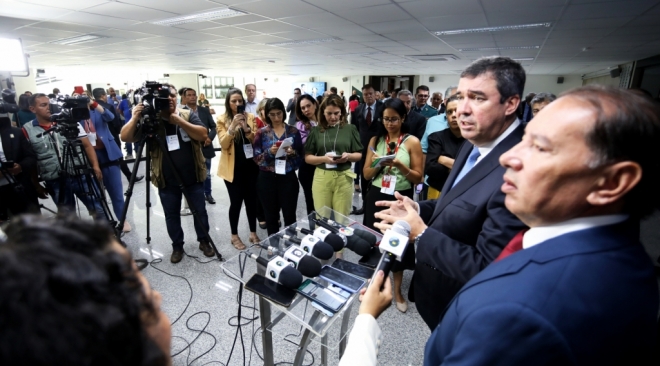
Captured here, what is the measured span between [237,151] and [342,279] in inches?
74.3

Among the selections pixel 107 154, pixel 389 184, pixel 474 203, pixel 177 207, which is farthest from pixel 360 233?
pixel 107 154

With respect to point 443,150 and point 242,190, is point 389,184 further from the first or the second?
point 242,190

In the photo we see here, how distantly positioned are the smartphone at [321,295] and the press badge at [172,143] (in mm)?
1859

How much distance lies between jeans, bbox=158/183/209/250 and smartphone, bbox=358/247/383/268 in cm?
168

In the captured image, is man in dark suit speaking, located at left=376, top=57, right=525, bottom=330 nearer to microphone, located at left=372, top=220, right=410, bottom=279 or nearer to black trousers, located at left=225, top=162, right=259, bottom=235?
microphone, located at left=372, top=220, right=410, bottom=279

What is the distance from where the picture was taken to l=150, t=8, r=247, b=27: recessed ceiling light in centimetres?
407

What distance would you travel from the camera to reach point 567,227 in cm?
60

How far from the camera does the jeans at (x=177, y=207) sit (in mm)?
2615

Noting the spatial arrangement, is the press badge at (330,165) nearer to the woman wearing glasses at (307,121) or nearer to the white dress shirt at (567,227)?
the woman wearing glasses at (307,121)

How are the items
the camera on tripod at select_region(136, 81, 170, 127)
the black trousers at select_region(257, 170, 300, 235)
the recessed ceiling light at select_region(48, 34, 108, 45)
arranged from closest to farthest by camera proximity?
the camera on tripod at select_region(136, 81, 170, 127) < the black trousers at select_region(257, 170, 300, 235) < the recessed ceiling light at select_region(48, 34, 108, 45)

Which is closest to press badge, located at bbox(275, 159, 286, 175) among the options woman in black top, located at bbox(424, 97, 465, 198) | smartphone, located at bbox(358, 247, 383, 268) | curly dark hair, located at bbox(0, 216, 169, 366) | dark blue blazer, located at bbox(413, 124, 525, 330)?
woman in black top, located at bbox(424, 97, 465, 198)

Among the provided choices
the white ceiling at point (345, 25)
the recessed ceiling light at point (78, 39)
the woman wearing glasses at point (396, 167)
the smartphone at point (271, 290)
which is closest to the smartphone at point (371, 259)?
the smartphone at point (271, 290)

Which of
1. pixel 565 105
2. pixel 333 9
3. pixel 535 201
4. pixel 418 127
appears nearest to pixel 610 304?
pixel 535 201

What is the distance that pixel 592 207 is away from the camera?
0.57 metres
